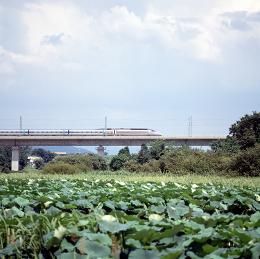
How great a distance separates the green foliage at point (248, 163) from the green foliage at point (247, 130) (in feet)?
18.5

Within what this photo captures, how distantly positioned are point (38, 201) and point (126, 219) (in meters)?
1.70

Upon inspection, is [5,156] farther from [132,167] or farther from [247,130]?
[247,130]

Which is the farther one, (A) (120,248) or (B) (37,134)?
(B) (37,134)

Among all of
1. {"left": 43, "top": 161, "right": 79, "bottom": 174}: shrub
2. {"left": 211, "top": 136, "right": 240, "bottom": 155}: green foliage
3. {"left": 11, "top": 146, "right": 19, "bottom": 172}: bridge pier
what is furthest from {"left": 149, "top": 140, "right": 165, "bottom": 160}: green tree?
{"left": 11, "top": 146, "right": 19, "bottom": 172}: bridge pier

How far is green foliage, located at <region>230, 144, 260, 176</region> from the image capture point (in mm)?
25312

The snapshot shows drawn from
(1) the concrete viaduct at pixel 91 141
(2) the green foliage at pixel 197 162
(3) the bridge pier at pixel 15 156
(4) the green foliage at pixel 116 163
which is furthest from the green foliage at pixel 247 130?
(3) the bridge pier at pixel 15 156

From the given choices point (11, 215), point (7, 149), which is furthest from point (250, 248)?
point (7, 149)

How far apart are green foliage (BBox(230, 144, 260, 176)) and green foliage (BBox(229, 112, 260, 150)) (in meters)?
5.64

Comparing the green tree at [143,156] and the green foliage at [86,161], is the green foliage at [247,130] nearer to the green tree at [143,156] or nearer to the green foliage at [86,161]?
the green tree at [143,156]

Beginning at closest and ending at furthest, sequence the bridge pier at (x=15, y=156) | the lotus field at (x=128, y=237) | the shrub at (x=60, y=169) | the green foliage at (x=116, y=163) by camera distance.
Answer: the lotus field at (x=128, y=237)
the shrub at (x=60, y=169)
the green foliage at (x=116, y=163)
the bridge pier at (x=15, y=156)

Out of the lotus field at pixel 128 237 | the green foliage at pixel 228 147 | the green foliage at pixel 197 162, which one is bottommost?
the green foliage at pixel 197 162

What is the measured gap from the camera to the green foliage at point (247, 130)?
3216cm

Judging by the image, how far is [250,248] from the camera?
274cm

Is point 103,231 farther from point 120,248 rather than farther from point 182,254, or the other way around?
point 182,254
